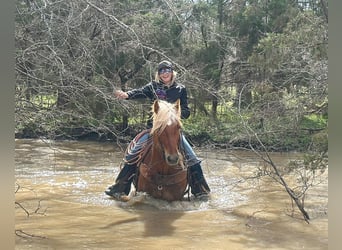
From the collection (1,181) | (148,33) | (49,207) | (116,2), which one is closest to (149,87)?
(148,33)

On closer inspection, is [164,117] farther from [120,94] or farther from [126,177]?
[126,177]

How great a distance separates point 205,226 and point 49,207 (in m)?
1.29

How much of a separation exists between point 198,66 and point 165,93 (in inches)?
14.5

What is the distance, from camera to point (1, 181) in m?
2.81

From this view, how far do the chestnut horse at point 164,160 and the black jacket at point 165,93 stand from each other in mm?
167

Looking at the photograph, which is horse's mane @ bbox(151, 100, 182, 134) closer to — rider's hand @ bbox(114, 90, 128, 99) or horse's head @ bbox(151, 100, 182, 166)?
horse's head @ bbox(151, 100, 182, 166)

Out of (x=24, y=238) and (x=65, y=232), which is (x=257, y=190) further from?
(x=24, y=238)

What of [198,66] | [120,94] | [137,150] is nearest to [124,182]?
[137,150]

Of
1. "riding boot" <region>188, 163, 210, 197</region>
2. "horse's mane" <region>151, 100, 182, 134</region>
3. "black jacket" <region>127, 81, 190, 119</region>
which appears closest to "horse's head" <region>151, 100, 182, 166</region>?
"horse's mane" <region>151, 100, 182, 134</region>

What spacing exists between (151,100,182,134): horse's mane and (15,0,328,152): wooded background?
326mm

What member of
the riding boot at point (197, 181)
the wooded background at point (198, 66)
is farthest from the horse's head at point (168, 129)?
the riding boot at point (197, 181)

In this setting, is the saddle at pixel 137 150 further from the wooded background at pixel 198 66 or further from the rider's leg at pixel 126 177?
the wooded background at pixel 198 66

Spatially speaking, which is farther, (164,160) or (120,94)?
(120,94)

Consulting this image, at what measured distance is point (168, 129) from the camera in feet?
11.9
